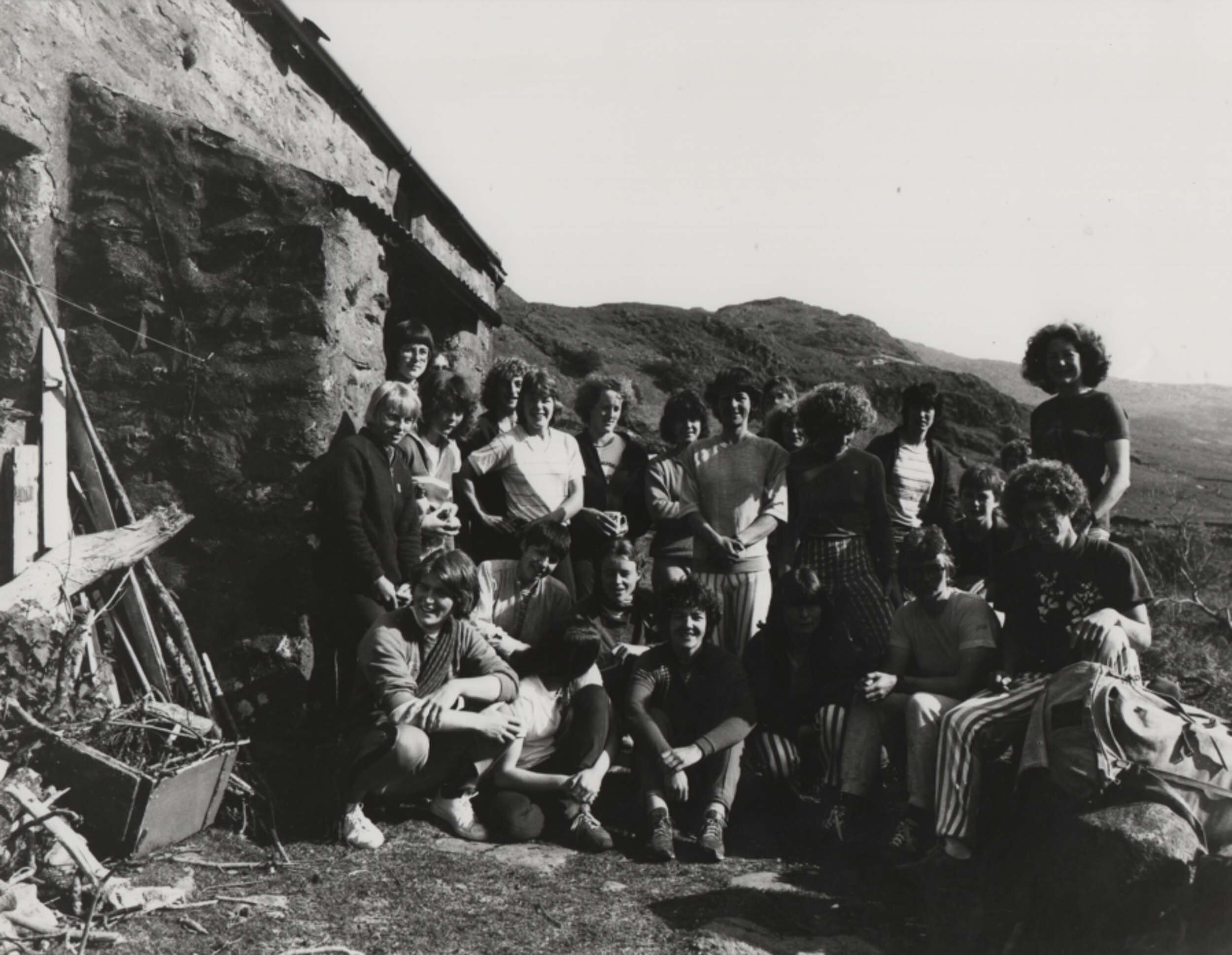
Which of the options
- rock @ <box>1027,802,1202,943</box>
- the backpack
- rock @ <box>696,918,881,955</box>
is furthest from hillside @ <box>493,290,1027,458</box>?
rock @ <box>1027,802,1202,943</box>

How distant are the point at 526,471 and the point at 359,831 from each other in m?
1.69

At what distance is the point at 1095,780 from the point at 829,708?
46.4 inches

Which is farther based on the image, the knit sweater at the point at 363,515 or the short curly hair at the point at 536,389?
the short curly hair at the point at 536,389

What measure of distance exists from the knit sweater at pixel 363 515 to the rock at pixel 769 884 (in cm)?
176

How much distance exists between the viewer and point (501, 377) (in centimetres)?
508

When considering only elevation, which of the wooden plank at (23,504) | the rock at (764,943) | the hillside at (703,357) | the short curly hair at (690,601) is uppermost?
the hillside at (703,357)

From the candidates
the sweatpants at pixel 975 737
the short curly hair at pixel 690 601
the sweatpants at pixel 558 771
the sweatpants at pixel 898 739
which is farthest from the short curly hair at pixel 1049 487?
the sweatpants at pixel 558 771

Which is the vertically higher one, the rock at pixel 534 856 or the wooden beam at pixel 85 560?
the wooden beam at pixel 85 560

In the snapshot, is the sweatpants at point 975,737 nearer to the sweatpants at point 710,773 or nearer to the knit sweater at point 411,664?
the sweatpants at point 710,773

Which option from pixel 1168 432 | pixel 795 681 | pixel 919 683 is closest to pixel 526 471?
pixel 795 681

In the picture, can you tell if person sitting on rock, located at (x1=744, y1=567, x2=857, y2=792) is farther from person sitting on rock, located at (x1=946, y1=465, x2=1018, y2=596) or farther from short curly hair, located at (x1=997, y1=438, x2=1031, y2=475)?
short curly hair, located at (x1=997, y1=438, x2=1031, y2=475)

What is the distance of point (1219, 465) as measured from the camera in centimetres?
1540

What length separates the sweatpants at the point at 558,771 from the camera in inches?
160

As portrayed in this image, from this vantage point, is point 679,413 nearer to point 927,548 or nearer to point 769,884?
point 927,548
